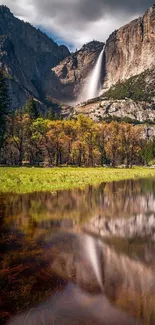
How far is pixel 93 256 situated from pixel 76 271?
1.49 metres

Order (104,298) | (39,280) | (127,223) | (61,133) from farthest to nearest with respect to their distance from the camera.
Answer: (61,133), (127,223), (39,280), (104,298)

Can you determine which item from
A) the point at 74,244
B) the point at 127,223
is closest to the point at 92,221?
the point at 127,223

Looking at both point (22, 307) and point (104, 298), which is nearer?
point (22, 307)

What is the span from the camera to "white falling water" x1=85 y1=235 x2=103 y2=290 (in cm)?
747

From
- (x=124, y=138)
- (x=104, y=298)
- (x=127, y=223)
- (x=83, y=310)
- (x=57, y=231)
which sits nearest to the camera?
(x=83, y=310)

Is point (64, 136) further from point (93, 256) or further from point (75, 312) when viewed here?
point (75, 312)

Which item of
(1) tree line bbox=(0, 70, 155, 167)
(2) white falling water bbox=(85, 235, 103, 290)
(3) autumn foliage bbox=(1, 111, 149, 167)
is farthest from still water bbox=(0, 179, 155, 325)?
(3) autumn foliage bbox=(1, 111, 149, 167)

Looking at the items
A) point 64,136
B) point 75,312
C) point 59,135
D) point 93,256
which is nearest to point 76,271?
point 93,256

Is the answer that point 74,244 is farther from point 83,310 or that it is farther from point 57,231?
point 83,310

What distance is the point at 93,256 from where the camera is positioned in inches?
357

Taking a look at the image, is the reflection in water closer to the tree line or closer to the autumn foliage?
the tree line

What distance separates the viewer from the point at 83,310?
18.8ft

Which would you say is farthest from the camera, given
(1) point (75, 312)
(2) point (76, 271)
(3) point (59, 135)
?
(3) point (59, 135)

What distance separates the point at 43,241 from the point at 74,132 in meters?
76.6
